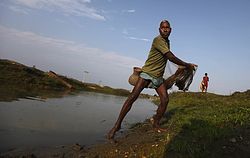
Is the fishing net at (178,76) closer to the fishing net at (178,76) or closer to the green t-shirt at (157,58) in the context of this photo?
the fishing net at (178,76)

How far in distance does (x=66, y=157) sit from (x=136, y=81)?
2.32 metres

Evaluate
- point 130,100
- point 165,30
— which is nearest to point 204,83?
point 165,30

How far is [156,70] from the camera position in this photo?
21.5ft

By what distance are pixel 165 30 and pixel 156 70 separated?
2.87 ft

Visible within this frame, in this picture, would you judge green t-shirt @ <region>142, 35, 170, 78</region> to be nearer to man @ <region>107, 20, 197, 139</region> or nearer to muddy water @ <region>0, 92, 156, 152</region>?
man @ <region>107, 20, 197, 139</region>

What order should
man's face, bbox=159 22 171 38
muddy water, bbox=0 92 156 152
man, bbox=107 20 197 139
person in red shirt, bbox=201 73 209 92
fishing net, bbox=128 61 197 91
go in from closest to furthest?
muddy water, bbox=0 92 156 152 → man, bbox=107 20 197 139 → man's face, bbox=159 22 171 38 → fishing net, bbox=128 61 197 91 → person in red shirt, bbox=201 73 209 92

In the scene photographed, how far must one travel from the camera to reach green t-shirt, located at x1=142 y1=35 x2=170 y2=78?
21.3ft

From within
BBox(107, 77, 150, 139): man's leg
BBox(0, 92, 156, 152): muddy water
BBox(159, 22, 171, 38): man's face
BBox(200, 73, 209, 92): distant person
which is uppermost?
BBox(200, 73, 209, 92): distant person

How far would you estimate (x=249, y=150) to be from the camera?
17.9 feet

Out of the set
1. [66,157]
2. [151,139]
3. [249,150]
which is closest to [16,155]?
[66,157]

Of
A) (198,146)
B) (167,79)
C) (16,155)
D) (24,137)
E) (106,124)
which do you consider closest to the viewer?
(16,155)

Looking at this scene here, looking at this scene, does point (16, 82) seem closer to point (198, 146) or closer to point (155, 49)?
point (155, 49)

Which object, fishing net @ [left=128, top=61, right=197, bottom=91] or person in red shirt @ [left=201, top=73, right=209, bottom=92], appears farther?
person in red shirt @ [left=201, top=73, right=209, bottom=92]

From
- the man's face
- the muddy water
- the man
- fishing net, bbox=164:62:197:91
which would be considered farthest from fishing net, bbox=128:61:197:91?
the muddy water
